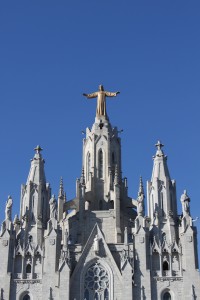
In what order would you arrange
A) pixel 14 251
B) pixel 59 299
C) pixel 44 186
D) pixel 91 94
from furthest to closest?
pixel 91 94, pixel 44 186, pixel 14 251, pixel 59 299

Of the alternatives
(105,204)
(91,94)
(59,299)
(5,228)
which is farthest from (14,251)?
(91,94)

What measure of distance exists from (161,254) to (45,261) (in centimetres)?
1022

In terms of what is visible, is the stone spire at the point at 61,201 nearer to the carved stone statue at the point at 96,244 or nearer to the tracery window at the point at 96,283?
the carved stone statue at the point at 96,244

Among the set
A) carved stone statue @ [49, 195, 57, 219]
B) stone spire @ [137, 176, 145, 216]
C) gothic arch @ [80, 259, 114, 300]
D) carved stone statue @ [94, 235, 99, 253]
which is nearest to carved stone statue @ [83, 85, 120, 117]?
stone spire @ [137, 176, 145, 216]

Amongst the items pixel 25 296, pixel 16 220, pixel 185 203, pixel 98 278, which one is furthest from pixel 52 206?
pixel 185 203

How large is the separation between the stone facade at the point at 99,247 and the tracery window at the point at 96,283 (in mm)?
84

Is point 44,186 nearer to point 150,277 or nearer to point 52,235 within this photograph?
point 52,235

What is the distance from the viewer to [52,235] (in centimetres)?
5212

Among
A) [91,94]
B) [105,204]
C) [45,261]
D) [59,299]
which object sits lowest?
[59,299]

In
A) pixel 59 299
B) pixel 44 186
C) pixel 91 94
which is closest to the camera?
pixel 59 299

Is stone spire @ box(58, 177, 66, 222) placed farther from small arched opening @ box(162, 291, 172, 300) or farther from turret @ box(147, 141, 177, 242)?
small arched opening @ box(162, 291, 172, 300)

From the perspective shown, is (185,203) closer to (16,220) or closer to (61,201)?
(61,201)

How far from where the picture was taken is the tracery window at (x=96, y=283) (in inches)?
1981

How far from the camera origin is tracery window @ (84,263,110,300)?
5031 cm
